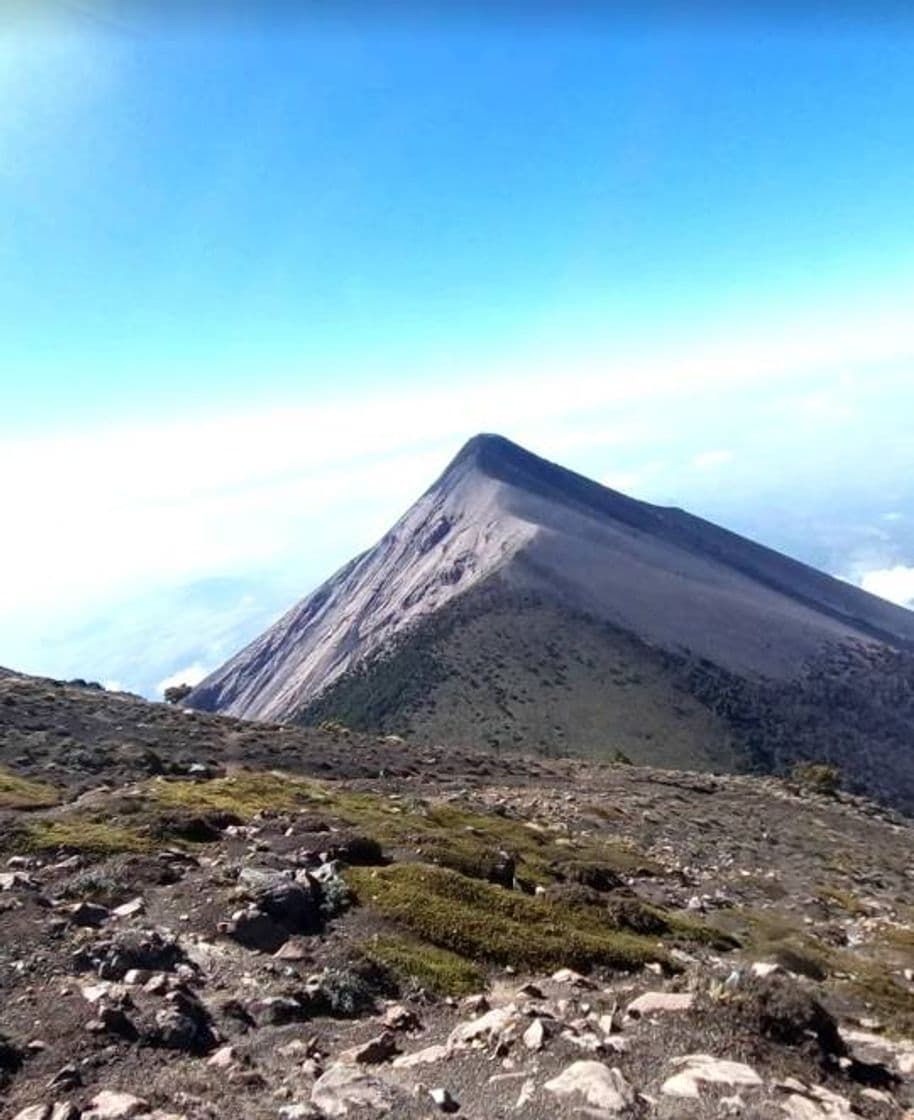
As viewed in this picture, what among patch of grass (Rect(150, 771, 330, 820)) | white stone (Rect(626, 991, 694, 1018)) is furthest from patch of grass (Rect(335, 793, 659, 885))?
white stone (Rect(626, 991, 694, 1018))

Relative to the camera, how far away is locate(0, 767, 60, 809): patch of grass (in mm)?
31094

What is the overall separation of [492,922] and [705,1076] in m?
8.46

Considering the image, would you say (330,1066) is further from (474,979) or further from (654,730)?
(654,730)

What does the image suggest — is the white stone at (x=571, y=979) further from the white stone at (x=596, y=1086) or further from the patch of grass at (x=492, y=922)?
the white stone at (x=596, y=1086)

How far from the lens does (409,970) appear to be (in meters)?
17.4

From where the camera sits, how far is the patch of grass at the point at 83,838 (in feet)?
74.1

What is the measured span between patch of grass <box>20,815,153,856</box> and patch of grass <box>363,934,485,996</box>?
8.50 metres

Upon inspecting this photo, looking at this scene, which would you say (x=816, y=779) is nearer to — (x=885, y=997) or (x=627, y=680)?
(x=627, y=680)

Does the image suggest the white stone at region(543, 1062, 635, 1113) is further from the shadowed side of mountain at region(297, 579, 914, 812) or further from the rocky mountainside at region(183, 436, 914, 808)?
the rocky mountainside at region(183, 436, 914, 808)

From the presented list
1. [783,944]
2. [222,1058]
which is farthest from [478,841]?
[222,1058]

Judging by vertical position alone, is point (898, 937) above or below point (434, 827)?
below

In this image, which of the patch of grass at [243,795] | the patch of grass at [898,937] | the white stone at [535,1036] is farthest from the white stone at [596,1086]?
the patch of grass at [898,937]

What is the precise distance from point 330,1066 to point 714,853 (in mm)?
31569

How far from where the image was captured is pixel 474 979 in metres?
17.5
